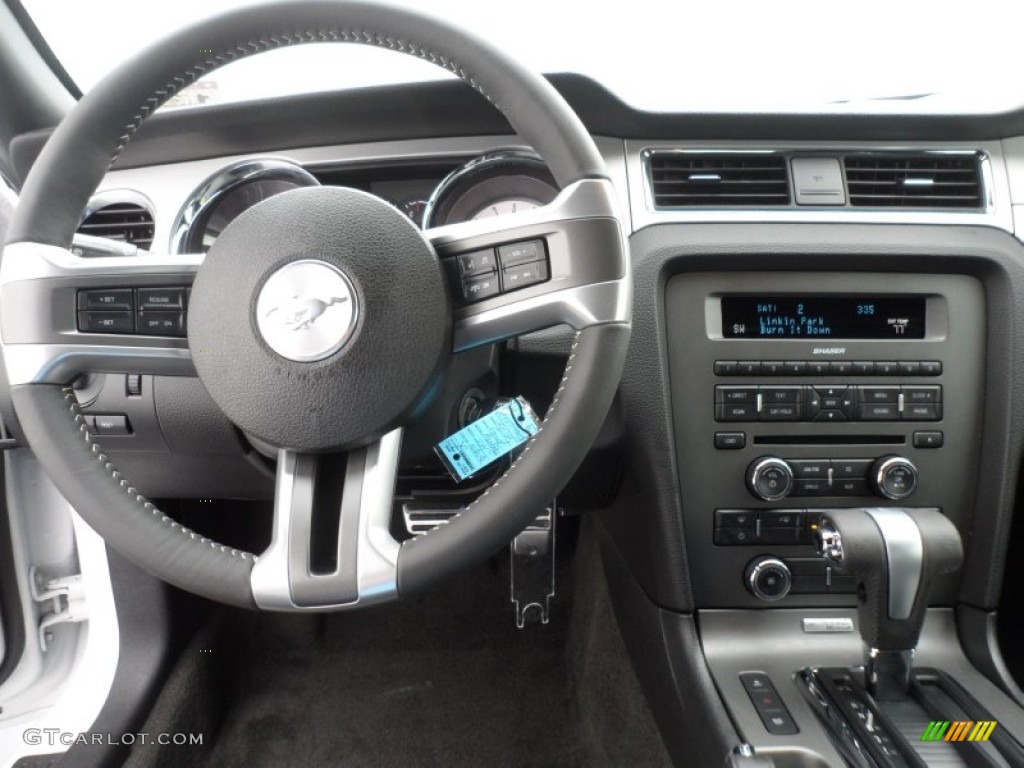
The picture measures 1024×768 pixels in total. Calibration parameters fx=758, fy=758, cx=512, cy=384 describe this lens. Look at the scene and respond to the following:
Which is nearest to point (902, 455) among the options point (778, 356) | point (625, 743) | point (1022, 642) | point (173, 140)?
point (778, 356)

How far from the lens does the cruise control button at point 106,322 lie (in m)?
0.83

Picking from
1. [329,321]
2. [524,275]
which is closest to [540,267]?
[524,275]

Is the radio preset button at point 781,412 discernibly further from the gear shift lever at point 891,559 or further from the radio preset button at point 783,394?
the gear shift lever at point 891,559

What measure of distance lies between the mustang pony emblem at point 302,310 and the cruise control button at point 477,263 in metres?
0.13

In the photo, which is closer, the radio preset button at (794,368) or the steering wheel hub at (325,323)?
the steering wheel hub at (325,323)

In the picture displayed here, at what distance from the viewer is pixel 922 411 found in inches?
48.7

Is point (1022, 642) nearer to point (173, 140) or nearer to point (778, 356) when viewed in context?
point (778, 356)

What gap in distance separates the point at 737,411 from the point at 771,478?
0.12 metres

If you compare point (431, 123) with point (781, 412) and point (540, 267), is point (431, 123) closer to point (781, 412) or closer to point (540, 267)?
point (540, 267)

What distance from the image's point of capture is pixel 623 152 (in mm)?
1208

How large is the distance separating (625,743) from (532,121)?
1.27 m

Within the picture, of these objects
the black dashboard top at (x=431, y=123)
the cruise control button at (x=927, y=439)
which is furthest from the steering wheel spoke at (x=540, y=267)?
the cruise control button at (x=927, y=439)

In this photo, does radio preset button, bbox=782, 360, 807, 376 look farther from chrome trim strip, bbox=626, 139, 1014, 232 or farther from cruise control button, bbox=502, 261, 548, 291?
A: cruise control button, bbox=502, 261, 548, 291

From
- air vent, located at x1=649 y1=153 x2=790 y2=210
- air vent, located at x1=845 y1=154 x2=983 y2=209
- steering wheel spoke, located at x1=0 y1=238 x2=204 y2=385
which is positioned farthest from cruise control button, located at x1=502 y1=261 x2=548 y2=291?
air vent, located at x1=845 y1=154 x2=983 y2=209
